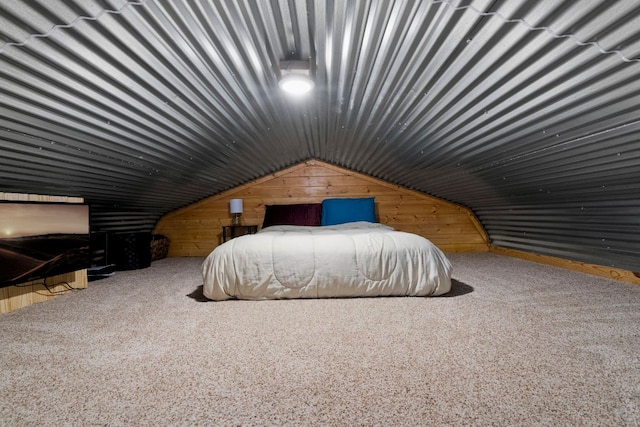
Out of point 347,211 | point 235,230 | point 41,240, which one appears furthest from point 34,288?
point 347,211

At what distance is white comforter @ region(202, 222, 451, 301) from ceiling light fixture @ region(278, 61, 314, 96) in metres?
1.17

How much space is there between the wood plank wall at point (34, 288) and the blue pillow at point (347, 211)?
9.78ft

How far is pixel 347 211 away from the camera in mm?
4531

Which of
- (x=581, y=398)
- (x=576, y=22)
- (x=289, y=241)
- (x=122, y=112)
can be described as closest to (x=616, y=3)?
(x=576, y=22)

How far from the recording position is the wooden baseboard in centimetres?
271

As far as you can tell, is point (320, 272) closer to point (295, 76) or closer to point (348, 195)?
point (295, 76)

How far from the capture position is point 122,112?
74.4 inches

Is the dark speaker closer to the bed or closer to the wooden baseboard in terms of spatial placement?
the bed

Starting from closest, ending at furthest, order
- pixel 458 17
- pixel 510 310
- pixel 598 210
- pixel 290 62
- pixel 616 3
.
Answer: pixel 616 3 < pixel 458 17 < pixel 290 62 < pixel 510 310 < pixel 598 210

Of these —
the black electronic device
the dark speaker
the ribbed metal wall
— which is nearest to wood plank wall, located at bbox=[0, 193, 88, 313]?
the black electronic device

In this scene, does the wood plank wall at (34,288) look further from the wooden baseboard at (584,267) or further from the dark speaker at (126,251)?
the wooden baseboard at (584,267)

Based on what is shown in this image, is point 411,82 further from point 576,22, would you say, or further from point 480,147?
point 480,147

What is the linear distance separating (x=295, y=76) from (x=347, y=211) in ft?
9.52

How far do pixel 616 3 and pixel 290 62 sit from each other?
138 centimetres
